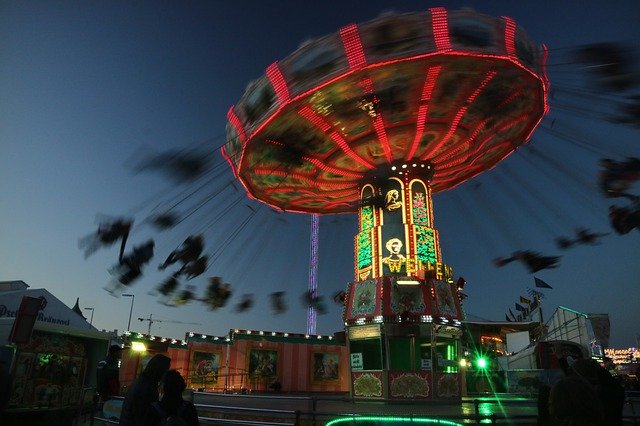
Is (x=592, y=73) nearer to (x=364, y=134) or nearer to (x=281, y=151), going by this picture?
(x=364, y=134)

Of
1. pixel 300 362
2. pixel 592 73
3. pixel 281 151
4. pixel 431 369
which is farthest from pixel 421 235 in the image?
pixel 300 362

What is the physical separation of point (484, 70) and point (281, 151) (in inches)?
336

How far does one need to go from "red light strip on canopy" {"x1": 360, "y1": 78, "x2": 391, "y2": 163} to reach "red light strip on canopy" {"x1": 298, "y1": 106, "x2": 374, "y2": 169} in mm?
1214

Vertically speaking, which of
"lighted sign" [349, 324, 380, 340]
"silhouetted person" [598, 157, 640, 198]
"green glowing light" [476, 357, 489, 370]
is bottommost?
"green glowing light" [476, 357, 489, 370]

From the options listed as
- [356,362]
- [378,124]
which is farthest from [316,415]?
[378,124]

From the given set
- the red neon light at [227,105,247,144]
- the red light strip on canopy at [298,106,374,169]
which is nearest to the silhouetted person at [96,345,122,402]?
the red neon light at [227,105,247,144]

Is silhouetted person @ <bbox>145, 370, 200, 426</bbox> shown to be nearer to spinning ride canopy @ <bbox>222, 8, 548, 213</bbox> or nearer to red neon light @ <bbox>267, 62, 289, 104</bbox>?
spinning ride canopy @ <bbox>222, 8, 548, 213</bbox>

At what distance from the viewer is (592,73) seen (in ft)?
37.4

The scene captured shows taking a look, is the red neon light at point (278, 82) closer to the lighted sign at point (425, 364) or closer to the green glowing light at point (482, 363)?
the lighted sign at point (425, 364)

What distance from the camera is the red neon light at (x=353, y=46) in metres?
13.3

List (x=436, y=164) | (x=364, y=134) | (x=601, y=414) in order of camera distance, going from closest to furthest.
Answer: (x=601, y=414) → (x=364, y=134) → (x=436, y=164)

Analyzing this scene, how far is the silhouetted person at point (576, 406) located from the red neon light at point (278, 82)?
1289cm

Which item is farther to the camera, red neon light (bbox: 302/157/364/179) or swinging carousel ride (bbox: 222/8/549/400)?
red neon light (bbox: 302/157/364/179)

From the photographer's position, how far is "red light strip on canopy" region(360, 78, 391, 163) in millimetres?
14695
